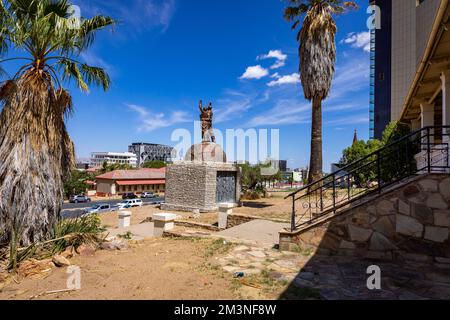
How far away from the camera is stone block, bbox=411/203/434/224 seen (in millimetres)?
5609

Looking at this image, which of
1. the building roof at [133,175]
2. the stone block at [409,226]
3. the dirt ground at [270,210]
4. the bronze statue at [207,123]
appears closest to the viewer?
the stone block at [409,226]

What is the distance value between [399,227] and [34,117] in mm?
8458

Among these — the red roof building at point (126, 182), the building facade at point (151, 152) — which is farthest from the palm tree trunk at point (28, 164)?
the building facade at point (151, 152)

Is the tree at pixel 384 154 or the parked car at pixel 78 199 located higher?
the tree at pixel 384 154

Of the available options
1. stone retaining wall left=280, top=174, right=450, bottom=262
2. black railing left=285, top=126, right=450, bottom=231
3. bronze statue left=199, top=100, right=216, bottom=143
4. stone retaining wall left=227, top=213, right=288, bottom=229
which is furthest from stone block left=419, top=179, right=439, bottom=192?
bronze statue left=199, top=100, right=216, bottom=143

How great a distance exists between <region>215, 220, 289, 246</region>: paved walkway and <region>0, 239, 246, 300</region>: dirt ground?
183 centimetres

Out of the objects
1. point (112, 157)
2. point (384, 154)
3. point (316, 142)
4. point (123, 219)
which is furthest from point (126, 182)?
point (112, 157)

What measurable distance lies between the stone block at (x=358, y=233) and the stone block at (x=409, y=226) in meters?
0.60

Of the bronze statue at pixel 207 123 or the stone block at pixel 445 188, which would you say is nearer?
the stone block at pixel 445 188

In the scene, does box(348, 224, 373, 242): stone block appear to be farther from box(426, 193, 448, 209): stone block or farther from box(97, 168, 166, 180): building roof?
box(97, 168, 166, 180): building roof

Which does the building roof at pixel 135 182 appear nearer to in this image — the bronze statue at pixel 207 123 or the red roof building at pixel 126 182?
the red roof building at pixel 126 182

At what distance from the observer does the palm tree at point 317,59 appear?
1617 cm

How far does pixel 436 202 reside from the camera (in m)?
5.58
